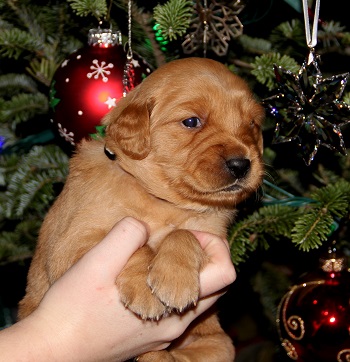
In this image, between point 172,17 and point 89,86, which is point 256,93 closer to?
point 172,17

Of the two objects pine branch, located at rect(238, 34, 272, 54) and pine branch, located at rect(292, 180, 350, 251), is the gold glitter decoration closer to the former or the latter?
pine branch, located at rect(238, 34, 272, 54)

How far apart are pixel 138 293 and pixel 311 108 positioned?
112 centimetres

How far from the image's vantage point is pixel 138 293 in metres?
2.30

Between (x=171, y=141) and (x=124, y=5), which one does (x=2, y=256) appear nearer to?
(x=171, y=141)

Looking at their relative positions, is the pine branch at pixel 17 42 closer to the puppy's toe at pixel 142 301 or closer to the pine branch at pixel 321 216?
the puppy's toe at pixel 142 301

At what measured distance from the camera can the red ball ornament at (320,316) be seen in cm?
278

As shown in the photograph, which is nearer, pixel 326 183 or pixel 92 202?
pixel 92 202

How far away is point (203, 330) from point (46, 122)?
177 cm

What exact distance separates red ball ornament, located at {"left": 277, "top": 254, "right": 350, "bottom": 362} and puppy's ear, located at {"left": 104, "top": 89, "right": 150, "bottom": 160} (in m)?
1.02

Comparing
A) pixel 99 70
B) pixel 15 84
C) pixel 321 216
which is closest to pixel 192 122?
pixel 99 70

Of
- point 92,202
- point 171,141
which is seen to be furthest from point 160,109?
point 92,202

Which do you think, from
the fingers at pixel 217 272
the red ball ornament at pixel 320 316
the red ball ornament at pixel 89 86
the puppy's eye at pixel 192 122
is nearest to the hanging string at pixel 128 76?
the red ball ornament at pixel 89 86

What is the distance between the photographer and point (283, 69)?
2676 millimetres

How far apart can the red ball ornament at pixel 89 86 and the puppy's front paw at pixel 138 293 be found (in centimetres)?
75
